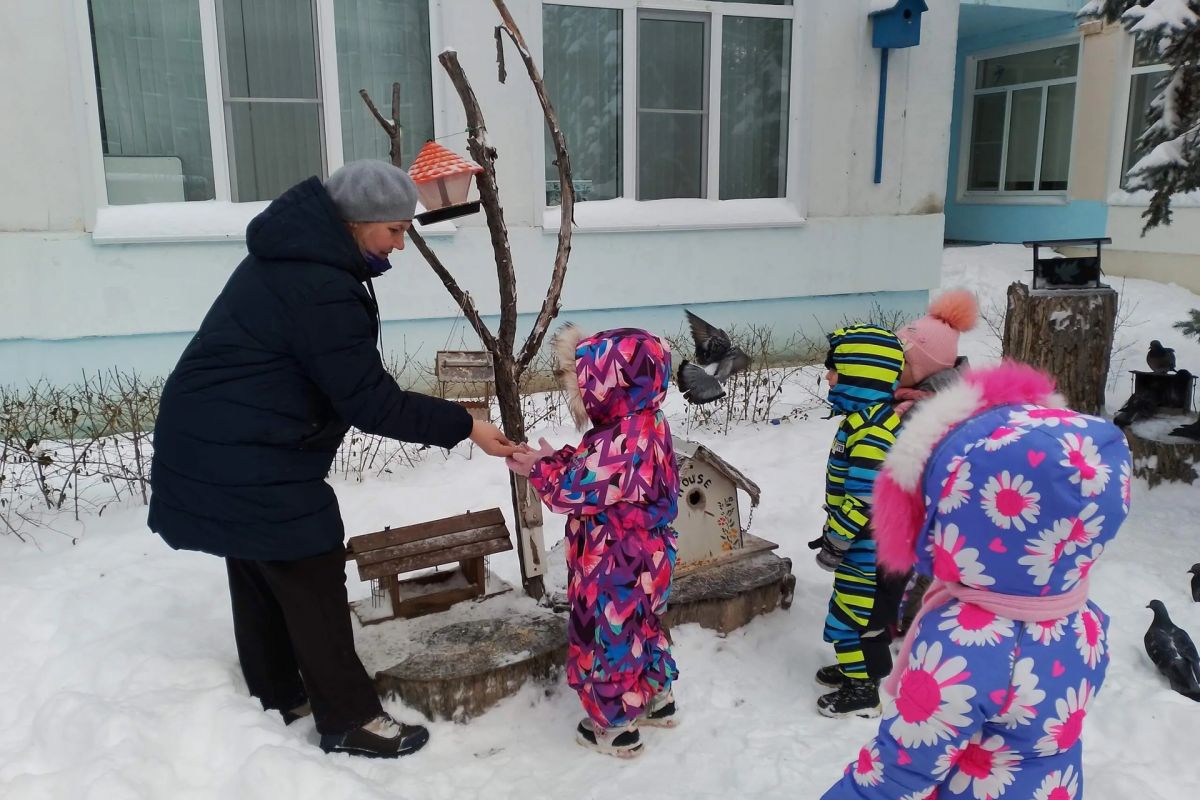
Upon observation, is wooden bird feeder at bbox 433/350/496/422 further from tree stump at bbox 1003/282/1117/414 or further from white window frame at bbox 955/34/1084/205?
white window frame at bbox 955/34/1084/205

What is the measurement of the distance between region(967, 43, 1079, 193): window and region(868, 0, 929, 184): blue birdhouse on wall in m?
→ 6.42

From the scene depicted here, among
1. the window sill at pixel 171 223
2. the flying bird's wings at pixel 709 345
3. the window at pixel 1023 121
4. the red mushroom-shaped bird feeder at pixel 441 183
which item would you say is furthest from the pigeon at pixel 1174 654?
the window at pixel 1023 121

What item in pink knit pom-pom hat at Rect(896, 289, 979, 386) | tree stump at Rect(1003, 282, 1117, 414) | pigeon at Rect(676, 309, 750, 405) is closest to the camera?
pink knit pom-pom hat at Rect(896, 289, 979, 386)

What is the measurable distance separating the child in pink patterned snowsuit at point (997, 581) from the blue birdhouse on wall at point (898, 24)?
22.7 ft

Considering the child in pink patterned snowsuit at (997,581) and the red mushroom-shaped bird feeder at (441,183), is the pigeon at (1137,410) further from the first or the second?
the red mushroom-shaped bird feeder at (441,183)

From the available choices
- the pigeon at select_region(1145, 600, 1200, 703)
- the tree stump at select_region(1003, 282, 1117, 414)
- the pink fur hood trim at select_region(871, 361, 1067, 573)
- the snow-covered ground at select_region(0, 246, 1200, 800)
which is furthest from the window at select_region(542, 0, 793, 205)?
the pink fur hood trim at select_region(871, 361, 1067, 573)

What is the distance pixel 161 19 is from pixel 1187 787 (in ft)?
23.1

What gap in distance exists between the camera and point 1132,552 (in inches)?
166

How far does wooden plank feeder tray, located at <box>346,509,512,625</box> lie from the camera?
302 cm

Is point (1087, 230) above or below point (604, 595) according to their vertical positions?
above

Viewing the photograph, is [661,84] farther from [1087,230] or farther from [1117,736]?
[1087,230]

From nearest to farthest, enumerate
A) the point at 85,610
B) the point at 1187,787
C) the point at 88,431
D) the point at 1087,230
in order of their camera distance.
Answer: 1. the point at 1187,787
2. the point at 85,610
3. the point at 88,431
4. the point at 1087,230

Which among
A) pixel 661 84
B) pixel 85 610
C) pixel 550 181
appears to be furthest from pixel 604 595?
pixel 661 84

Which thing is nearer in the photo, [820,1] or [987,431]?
[987,431]
